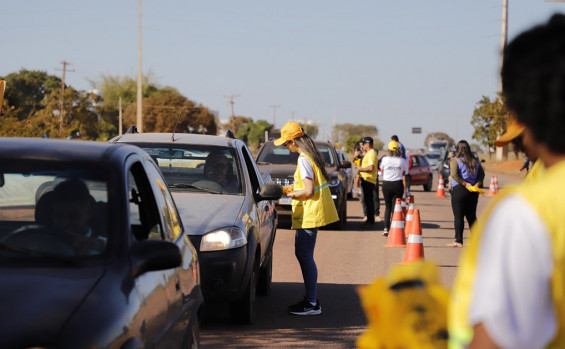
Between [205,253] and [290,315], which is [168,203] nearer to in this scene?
[205,253]

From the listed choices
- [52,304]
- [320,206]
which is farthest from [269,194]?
[52,304]

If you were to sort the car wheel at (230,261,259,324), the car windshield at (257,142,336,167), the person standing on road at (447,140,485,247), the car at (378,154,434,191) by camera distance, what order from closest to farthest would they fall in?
the car wheel at (230,261,259,324)
the person standing on road at (447,140,485,247)
the car windshield at (257,142,336,167)
the car at (378,154,434,191)

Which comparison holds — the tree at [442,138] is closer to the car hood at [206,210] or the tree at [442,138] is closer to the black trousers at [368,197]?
the black trousers at [368,197]

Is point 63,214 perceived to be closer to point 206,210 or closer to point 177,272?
point 177,272

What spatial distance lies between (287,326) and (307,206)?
45.7 inches

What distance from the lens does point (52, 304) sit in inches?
139

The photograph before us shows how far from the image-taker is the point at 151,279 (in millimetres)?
4281

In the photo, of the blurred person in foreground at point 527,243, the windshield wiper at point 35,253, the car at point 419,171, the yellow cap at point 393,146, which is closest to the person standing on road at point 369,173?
the yellow cap at point 393,146

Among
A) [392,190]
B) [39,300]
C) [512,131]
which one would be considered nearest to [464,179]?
[392,190]

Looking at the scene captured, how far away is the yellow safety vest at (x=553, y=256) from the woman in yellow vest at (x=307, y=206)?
6424 mm

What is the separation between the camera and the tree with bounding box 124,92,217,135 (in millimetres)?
90438

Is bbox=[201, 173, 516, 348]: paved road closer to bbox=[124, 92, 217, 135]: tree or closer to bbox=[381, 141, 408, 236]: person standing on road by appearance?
bbox=[381, 141, 408, 236]: person standing on road

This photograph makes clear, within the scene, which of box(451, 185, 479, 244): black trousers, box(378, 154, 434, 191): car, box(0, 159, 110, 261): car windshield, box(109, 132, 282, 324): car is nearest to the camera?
box(0, 159, 110, 261): car windshield

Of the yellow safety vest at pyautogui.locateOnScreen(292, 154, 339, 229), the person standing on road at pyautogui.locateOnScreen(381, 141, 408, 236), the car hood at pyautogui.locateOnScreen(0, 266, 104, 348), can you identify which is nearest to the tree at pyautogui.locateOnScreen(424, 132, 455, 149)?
the person standing on road at pyautogui.locateOnScreen(381, 141, 408, 236)
